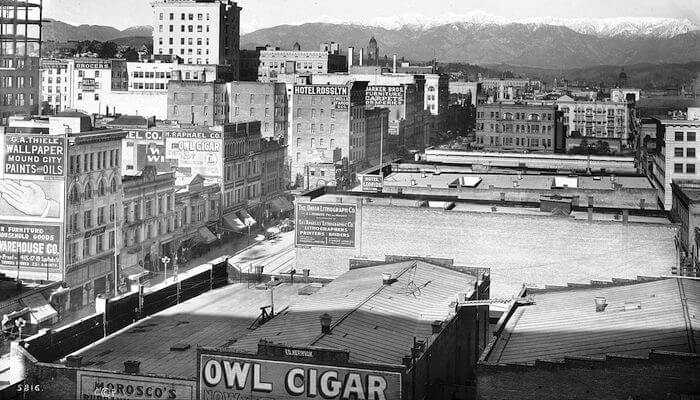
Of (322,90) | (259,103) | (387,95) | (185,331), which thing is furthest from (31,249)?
(387,95)

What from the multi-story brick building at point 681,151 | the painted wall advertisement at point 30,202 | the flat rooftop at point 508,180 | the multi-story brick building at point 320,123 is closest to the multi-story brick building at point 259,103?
the multi-story brick building at point 320,123

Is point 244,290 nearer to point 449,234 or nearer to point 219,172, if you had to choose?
point 449,234

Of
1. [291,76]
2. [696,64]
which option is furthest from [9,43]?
[696,64]

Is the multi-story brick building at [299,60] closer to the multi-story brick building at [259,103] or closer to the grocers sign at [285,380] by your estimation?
the multi-story brick building at [259,103]

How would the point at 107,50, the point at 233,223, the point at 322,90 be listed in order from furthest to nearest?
the point at 107,50
the point at 322,90
the point at 233,223

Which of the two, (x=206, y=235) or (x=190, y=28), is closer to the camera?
(x=206, y=235)

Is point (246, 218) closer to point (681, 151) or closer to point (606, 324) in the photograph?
point (681, 151)

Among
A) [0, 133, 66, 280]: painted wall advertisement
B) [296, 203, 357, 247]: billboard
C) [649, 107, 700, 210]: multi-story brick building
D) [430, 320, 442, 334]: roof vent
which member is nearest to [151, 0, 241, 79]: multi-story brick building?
[649, 107, 700, 210]: multi-story brick building
